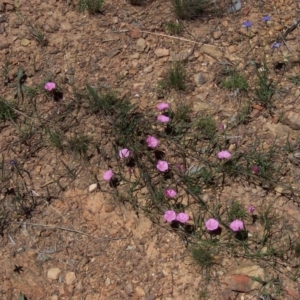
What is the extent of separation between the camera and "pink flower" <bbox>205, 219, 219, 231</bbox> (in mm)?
3012

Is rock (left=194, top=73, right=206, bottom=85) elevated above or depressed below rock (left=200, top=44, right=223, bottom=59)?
below

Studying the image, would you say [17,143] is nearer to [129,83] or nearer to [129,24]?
[129,83]

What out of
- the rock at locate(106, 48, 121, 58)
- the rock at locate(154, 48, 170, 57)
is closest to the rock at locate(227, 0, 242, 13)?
the rock at locate(154, 48, 170, 57)

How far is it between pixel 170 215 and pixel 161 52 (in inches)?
47.8

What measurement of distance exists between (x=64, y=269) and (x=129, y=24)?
1.74 metres

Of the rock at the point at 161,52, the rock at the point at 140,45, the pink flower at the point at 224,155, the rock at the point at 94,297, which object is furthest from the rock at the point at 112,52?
the rock at the point at 94,297

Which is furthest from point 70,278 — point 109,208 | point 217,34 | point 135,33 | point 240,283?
point 217,34

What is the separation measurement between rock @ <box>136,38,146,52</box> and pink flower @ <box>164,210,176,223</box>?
123 centimetres

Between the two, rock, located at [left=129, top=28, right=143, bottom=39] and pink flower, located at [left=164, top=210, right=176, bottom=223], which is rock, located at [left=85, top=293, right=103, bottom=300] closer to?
pink flower, located at [left=164, top=210, right=176, bottom=223]

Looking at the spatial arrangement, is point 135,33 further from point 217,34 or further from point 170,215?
point 170,215

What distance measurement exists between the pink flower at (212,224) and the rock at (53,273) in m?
0.81

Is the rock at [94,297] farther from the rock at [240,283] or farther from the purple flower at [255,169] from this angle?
the purple flower at [255,169]

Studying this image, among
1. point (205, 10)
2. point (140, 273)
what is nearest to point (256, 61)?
point (205, 10)

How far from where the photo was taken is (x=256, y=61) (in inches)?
146
